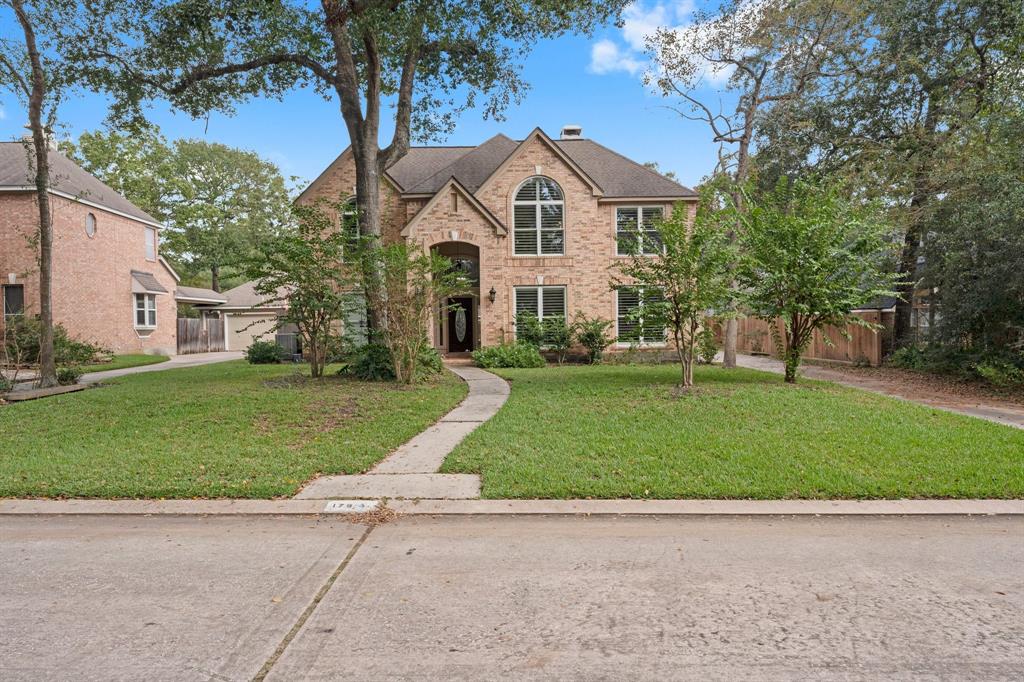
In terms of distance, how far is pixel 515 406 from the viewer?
9383mm

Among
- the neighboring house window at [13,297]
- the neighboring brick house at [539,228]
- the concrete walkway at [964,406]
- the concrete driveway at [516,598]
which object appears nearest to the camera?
the concrete driveway at [516,598]

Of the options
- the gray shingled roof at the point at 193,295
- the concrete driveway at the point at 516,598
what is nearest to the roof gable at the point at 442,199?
the concrete driveway at the point at 516,598

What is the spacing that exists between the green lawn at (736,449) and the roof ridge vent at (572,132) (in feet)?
51.5

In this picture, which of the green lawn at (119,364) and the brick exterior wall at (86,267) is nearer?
Answer: the green lawn at (119,364)

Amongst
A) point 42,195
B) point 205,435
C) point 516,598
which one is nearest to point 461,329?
point 42,195

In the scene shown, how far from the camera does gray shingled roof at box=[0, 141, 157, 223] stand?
2205 centimetres

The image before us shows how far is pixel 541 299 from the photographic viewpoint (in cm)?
1917

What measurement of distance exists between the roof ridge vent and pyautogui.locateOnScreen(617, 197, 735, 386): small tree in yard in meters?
13.9

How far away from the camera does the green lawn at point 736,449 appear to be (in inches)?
211

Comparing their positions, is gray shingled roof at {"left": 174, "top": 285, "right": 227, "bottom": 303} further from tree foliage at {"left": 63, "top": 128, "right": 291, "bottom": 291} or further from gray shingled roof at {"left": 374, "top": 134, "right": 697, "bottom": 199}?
gray shingled roof at {"left": 374, "top": 134, "right": 697, "bottom": 199}

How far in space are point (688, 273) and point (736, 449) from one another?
4249 millimetres

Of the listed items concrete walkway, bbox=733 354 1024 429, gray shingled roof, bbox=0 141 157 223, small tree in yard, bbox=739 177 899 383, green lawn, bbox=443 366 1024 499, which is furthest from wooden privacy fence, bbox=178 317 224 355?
concrete walkway, bbox=733 354 1024 429

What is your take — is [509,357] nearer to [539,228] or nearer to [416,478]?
[539,228]

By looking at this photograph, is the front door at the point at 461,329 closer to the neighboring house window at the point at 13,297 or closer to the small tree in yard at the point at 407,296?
the small tree in yard at the point at 407,296
